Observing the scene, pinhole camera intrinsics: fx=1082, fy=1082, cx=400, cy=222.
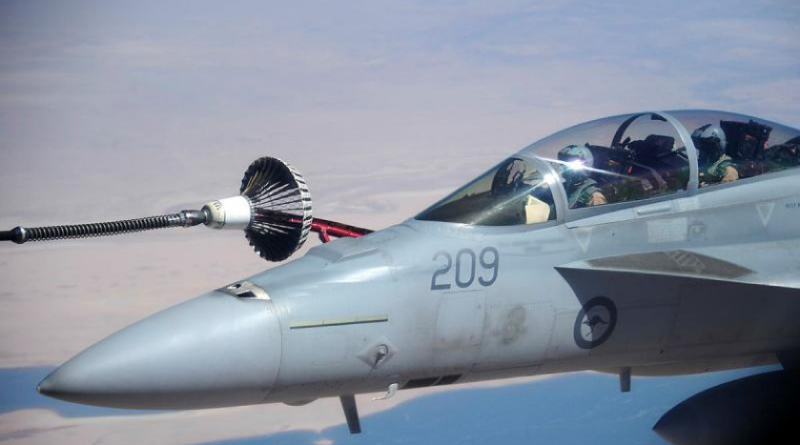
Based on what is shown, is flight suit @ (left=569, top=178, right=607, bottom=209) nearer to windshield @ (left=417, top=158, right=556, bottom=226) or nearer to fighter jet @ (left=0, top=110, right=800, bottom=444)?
fighter jet @ (left=0, top=110, right=800, bottom=444)

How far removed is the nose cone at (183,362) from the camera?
23.6 ft

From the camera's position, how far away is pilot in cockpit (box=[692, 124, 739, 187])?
29.9 feet

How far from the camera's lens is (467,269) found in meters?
8.14

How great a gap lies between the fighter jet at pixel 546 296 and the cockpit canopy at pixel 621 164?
2cm

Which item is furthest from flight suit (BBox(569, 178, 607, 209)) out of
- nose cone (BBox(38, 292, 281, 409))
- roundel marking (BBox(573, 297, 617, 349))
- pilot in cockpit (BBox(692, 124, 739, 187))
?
nose cone (BBox(38, 292, 281, 409))

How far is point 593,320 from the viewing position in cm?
855

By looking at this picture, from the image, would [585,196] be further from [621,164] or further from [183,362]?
[183,362]

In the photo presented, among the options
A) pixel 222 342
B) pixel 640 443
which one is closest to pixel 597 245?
pixel 222 342

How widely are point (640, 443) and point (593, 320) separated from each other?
6.69 metres

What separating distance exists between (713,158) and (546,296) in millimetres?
2123

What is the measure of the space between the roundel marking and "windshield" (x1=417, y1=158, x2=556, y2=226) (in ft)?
2.52

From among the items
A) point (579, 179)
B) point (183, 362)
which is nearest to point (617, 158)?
point (579, 179)

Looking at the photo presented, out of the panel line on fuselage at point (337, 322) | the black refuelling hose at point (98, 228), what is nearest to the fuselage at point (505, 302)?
the panel line on fuselage at point (337, 322)

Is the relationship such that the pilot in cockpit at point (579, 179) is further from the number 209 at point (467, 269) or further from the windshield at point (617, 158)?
the number 209 at point (467, 269)
